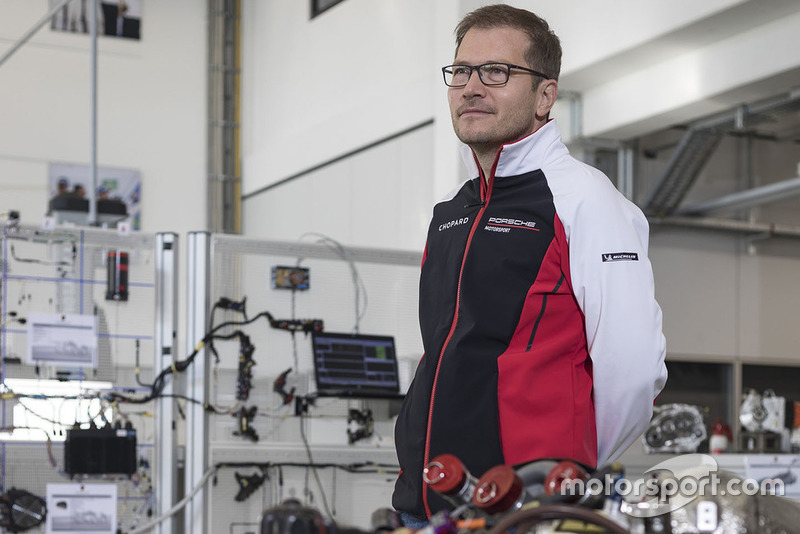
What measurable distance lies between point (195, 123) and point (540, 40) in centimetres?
802

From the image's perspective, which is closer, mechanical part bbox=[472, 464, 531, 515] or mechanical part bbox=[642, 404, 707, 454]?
mechanical part bbox=[472, 464, 531, 515]

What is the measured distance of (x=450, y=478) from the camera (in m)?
1.02

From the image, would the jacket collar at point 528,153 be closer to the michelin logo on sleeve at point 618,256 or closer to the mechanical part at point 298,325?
the michelin logo on sleeve at point 618,256

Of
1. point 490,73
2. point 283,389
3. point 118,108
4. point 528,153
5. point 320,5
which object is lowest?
point 283,389

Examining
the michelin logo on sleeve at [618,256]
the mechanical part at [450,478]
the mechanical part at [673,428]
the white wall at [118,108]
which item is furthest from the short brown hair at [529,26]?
the white wall at [118,108]

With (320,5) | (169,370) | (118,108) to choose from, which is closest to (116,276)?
(169,370)

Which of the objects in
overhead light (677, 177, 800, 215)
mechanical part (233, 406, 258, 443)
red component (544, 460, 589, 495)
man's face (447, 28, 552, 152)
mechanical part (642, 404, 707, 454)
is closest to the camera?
red component (544, 460, 589, 495)

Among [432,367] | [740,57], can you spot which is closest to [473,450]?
[432,367]

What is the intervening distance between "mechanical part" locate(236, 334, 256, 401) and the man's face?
2.53 m

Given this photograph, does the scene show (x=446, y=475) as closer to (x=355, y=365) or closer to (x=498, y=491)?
(x=498, y=491)

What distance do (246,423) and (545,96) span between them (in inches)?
102

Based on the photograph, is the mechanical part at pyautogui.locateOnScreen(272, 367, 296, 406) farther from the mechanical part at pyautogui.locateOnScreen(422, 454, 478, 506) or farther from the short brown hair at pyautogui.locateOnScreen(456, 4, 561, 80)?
the mechanical part at pyautogui.locateOnScreen(422, 454, 478, 506)

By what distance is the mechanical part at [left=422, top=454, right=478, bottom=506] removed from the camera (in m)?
1.02

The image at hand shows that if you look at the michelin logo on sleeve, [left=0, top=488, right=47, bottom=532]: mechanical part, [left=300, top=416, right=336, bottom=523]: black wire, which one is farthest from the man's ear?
[left=0, top=488, right=47, bottom=532]: mechanical part
